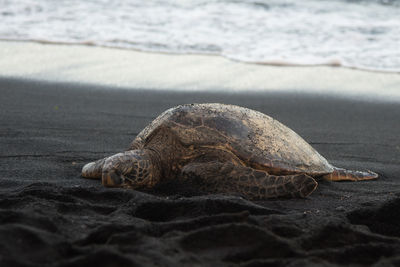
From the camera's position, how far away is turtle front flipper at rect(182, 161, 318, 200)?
2891mm

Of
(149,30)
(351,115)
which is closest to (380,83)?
(351,115)

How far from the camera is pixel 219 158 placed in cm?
309

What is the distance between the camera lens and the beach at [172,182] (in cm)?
195

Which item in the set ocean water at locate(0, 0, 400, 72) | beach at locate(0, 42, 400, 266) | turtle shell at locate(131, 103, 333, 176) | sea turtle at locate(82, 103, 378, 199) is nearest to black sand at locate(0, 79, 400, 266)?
beach at locate(0, 42, 400, 266)

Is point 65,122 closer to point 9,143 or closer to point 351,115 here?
point 9,143

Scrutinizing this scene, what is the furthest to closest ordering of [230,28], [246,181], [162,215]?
[230,28] < [246,181] < [162,215]

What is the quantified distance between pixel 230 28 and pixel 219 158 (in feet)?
20.4

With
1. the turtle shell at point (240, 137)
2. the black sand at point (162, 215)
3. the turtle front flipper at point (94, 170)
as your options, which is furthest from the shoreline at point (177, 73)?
the turtle front flipper at point (94, 170)

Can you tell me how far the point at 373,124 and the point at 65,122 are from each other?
10.3 ft

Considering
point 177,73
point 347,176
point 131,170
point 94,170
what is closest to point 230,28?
point 177,73

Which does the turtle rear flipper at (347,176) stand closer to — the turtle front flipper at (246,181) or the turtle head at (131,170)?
the turtle front flipper at (246,181)

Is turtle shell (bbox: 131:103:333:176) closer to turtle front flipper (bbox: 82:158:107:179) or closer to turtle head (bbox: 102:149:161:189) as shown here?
turtle head (bbox: 102:149:161:189)

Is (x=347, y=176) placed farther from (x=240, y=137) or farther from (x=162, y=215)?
(x=162, y=215)

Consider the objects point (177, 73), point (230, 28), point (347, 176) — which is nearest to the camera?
point (347, 176)
